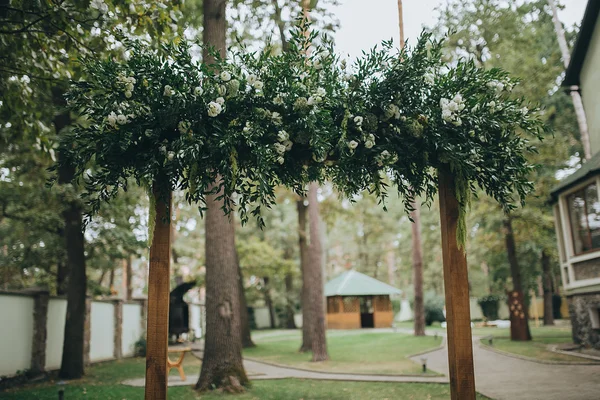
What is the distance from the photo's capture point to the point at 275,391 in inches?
398

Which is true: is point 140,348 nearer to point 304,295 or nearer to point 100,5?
point 304,295

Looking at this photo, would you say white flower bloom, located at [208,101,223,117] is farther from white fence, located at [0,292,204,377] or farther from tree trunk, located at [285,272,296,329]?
tree trunk, located at [285,272,296,329]

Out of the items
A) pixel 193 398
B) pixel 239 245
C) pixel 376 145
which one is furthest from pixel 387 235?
pixel 376 145

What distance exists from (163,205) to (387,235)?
144ft

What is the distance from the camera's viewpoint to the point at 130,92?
5.25 m

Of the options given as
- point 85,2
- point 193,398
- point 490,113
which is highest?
point 85,2

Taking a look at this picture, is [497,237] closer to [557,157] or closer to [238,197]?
[557,157]

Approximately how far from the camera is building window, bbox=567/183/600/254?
14.6 meters

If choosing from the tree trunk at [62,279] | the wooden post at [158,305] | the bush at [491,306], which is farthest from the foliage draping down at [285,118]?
the bush at [491,306]

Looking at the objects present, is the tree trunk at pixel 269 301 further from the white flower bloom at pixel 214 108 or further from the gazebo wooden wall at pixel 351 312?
the white flower bloom at pixel 214 108

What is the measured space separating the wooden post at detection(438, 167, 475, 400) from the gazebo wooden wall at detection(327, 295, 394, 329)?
1225 inches

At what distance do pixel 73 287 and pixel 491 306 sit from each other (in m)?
30.1

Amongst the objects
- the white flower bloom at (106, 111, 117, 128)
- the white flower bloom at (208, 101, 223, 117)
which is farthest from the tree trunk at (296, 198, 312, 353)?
the white flower bloom at (106, 111, 117, 128)

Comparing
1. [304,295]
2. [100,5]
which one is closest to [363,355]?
[304,295]
